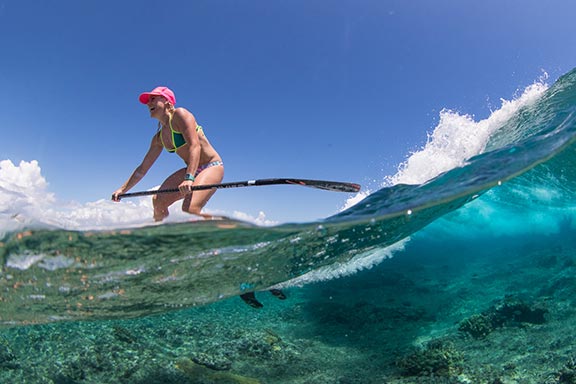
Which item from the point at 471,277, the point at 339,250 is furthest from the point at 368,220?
the point at 471,277

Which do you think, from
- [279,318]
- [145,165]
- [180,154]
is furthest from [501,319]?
[145,165]

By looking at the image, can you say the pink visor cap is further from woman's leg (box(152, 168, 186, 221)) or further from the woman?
woman's leg (box(152, 168, 186, 221))

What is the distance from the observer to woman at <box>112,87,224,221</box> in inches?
218

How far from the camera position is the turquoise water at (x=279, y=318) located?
6.14 m

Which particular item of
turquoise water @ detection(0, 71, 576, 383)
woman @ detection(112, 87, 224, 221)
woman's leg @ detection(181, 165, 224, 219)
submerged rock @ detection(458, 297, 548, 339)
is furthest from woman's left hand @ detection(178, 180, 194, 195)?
Answer: submerged rock @ detection(458, 297, 548, 339)

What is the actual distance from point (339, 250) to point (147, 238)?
4967 millimetres

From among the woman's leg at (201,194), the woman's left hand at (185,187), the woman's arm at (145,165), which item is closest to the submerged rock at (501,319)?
the woman's leg at (201,194)

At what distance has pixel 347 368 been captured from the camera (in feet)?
24.6

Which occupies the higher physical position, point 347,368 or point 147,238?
point 147,238

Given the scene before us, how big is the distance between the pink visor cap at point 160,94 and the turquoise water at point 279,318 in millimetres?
2272

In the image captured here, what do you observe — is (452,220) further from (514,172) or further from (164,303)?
(164,303)

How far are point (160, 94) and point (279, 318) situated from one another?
922 centimetres

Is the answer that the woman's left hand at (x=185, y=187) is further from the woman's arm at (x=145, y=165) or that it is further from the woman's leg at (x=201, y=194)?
the woman's arm at (x=145, y=165)

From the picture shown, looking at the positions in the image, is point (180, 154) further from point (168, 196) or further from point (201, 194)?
point (201, 194)
